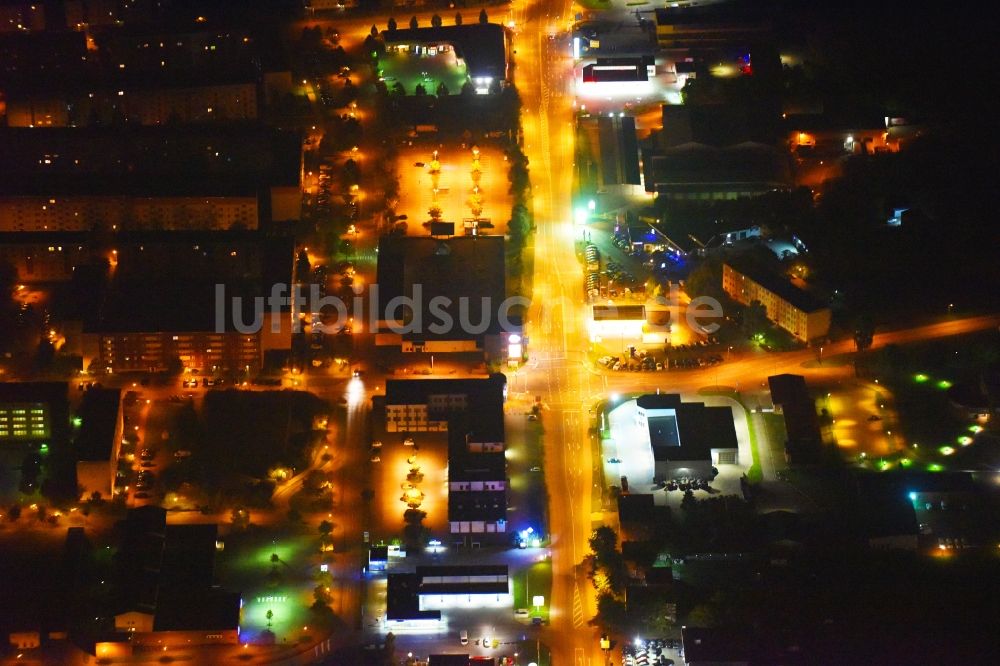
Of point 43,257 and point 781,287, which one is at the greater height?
point 43,257

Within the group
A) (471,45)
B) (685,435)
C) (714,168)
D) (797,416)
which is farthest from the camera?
(471,45)

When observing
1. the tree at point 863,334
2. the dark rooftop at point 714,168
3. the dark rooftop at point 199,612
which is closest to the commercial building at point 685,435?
the tree at point 863,334

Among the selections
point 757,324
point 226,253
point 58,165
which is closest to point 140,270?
point 226,253

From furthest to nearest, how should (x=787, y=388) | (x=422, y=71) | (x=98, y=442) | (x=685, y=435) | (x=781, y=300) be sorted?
(x=422, y=71) → (x=781, y=300) → (x=787, y=388) → (x=685, y=435) → (x=98, y=442)

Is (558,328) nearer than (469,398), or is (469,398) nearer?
(469,398)

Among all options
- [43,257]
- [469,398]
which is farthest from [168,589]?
[43,257]

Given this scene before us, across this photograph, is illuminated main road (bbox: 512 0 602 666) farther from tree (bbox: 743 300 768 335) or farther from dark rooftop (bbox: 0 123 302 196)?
dark rooftop (bbox: 0 123 302 196)

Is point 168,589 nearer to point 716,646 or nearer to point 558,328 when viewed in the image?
point 716,646

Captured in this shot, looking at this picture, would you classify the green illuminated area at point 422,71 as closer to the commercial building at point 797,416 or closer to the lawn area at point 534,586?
the commercial building at point 797,416
